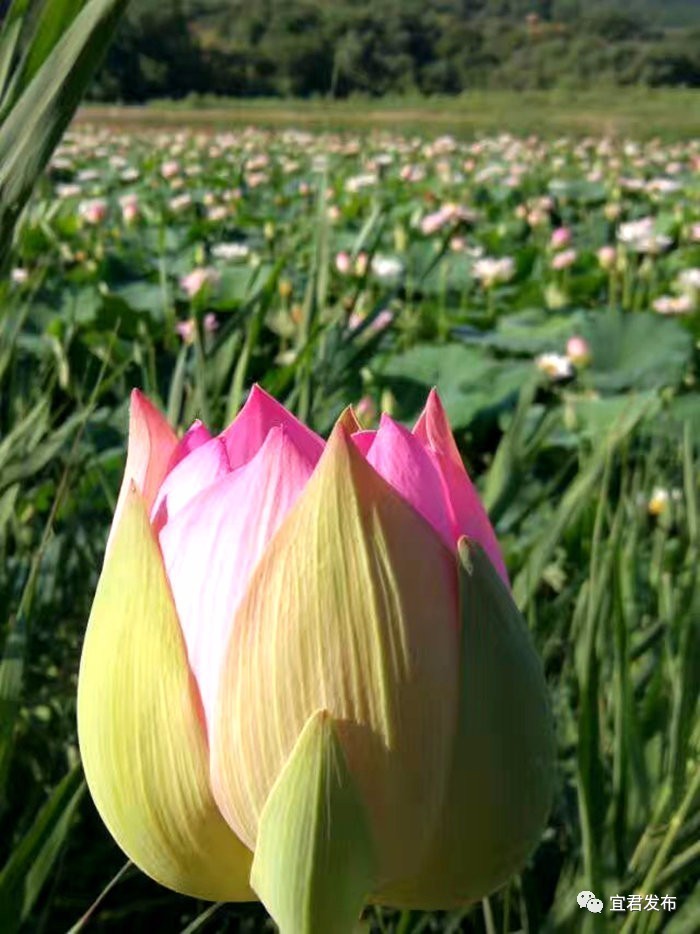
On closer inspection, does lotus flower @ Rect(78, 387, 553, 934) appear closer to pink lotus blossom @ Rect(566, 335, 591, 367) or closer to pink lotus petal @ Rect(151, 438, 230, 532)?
pink lotus petal @ Rect(151, 438, 230, 532)

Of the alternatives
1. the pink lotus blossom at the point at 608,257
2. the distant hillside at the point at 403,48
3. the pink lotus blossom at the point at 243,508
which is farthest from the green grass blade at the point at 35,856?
the pink lotus blossom at the point at 608,257

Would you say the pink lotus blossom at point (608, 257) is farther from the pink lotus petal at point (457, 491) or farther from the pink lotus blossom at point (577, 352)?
the pink lotus petal at point (457, 491)

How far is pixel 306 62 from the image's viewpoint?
7.56 meters

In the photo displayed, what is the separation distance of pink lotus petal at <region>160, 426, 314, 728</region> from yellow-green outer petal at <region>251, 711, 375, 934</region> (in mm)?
21

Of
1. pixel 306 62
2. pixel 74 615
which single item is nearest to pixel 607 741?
pixel 74 615

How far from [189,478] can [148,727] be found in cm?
5

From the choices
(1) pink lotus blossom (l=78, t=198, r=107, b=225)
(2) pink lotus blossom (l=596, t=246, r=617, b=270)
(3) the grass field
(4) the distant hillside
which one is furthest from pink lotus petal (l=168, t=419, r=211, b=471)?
(3) the grass field

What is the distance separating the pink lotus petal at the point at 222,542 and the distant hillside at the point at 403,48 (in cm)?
125

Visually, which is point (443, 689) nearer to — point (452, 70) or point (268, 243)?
point (268, 243)

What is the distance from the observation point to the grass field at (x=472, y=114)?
8195 millimetres

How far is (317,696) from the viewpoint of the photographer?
0.19 m

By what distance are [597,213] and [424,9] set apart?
638 cm

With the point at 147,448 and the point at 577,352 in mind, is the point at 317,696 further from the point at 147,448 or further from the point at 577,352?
the point at 577,352

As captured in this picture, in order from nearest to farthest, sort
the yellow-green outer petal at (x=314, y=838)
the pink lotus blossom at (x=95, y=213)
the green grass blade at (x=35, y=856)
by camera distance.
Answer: the yellow-green outer petal at (x=314, y=838) → the green grass blade at (x=35, y=856) → the pink lotus blossom at (x=95, y=213)
